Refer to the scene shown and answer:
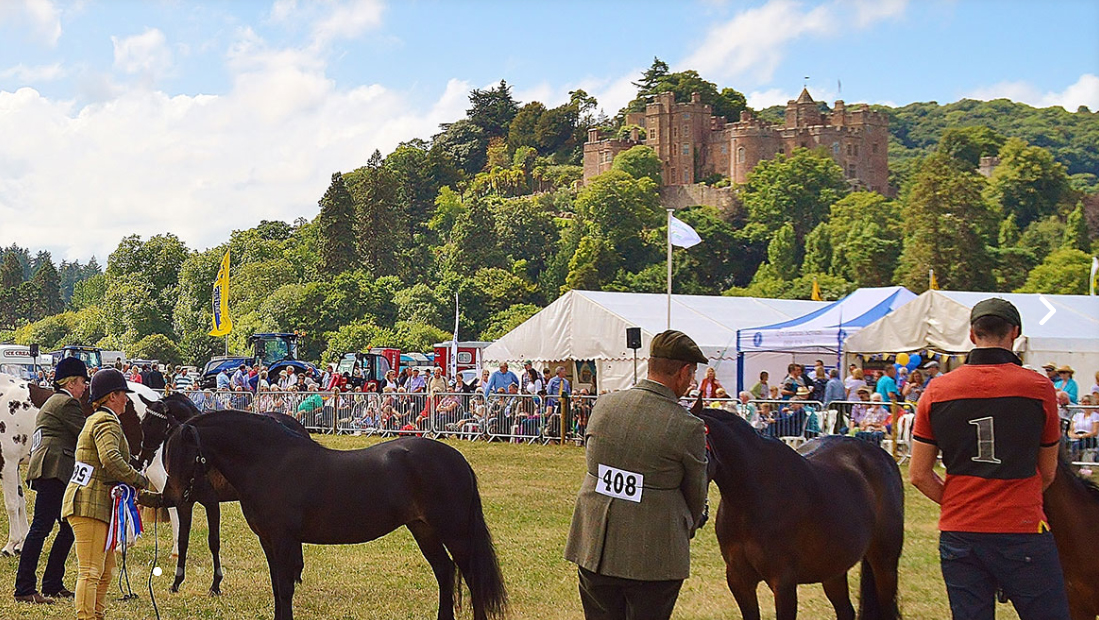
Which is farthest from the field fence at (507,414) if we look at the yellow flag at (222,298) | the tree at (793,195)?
the tree at (793,195)

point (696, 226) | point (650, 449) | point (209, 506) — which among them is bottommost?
point (209, 506)

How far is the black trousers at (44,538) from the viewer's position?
9258 mm

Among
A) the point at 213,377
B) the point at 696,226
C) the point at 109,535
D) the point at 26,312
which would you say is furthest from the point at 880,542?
the point at 26,312

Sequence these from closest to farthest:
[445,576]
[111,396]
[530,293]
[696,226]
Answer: [111,396]
[445,576]
[530,293]
[696,226]

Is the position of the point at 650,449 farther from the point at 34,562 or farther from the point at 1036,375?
the point at 34,562

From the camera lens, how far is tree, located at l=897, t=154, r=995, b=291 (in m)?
96.7

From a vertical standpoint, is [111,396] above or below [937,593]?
above

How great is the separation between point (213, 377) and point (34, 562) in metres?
37.9

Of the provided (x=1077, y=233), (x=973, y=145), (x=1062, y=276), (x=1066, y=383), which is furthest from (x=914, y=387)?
(x=973, y=145)

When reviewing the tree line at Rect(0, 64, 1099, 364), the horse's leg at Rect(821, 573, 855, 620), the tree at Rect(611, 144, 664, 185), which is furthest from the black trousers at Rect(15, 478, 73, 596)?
the tree at Rect(611, 144, 664, 185)

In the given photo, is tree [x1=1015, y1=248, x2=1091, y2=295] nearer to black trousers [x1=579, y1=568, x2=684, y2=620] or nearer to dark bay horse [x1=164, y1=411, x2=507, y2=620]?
dark bay horse [x1=164, y1=411, x2=507, y2=620]

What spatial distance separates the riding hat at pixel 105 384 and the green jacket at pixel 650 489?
398cm

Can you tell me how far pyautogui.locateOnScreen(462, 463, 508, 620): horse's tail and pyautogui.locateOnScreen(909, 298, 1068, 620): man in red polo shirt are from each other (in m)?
3.76

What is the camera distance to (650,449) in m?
4.87
